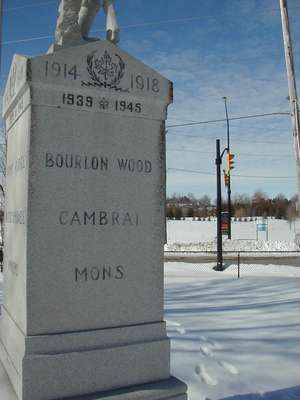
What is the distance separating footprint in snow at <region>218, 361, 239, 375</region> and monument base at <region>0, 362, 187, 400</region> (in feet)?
3.21

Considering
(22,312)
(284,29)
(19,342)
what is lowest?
(19,342)

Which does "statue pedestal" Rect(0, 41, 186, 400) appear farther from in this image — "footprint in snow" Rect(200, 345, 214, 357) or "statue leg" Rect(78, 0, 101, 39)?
"footprint in snow" Rect(200, 345, 214, 357)

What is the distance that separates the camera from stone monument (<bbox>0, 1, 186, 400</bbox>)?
10.8ft

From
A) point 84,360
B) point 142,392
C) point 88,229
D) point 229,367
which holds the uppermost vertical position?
point 88,229

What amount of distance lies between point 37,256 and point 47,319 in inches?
18.4

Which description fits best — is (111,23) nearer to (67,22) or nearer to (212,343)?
(67,22)

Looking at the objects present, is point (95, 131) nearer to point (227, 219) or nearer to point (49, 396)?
point (49, 396)

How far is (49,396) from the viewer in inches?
125

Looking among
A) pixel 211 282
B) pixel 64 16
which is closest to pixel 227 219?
pixel 211 282

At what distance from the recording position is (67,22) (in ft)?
13.1

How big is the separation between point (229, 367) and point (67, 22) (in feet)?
11.8

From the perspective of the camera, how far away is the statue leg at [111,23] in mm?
4031

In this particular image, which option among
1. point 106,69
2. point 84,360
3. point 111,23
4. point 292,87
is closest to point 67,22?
point 111,23

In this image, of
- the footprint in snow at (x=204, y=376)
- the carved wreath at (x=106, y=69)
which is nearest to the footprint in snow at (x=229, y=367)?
Answer: the footprint in snow at (x=204, y=376)
